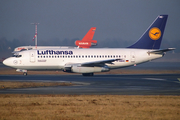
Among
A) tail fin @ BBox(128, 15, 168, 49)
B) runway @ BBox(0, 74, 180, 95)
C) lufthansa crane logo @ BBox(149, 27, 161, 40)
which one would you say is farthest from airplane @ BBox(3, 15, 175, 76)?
runway @ BBox(0, 74, 180, 95)

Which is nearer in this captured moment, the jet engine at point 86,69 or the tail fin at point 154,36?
the jet engine at point 86,69

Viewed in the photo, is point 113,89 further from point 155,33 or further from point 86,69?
point 155,33

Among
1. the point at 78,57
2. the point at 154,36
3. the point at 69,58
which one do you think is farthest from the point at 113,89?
the point at 154,36

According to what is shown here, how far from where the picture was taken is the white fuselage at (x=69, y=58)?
4403 cm

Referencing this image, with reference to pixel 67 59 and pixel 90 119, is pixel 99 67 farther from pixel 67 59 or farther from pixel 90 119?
pixel 90 119

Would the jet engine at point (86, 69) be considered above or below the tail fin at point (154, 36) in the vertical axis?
below

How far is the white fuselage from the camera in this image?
144 ft

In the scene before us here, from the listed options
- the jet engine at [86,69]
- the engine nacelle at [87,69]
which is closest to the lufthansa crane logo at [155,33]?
the jet engine at [86,69]

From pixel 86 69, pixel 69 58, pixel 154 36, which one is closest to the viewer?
pixel 86 69

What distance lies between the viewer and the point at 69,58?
44.4 meters

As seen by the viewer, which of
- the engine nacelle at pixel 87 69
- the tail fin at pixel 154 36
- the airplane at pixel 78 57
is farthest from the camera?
the tail fin at pixel 154 36

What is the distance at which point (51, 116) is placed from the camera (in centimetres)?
1355

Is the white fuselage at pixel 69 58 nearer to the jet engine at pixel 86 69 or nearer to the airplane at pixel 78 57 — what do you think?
the airplane at pixel 78 57

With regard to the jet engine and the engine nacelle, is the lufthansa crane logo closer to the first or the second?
the jet engine
